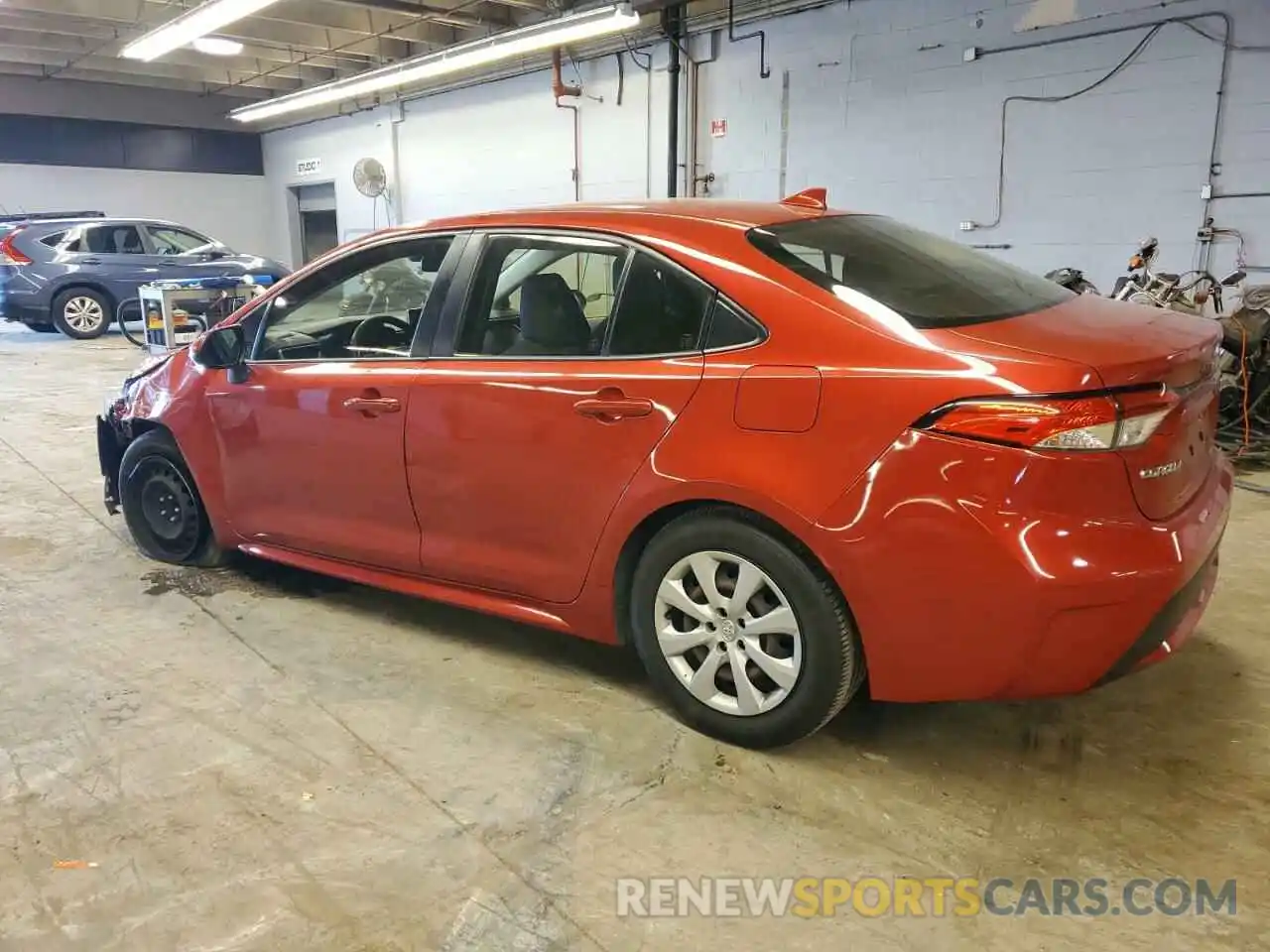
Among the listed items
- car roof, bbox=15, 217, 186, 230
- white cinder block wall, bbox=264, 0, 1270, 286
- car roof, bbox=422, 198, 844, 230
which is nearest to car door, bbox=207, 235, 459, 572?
car roof, bbox=422, 198, 844, 230

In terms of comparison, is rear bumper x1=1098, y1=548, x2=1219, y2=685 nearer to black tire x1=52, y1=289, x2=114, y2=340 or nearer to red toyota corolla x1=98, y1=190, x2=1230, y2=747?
red toyota corolla x1=98, y1=190, x2=1230, y2=747

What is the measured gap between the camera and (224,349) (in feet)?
10.6

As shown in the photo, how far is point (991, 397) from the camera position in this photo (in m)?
1.89

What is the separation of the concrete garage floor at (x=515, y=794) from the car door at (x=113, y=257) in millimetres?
10525

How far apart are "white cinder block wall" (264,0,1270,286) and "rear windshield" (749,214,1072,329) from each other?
4.66 meters

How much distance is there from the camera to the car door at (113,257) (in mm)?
11898

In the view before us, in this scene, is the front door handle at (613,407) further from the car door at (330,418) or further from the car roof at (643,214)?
the car door at (330,418)

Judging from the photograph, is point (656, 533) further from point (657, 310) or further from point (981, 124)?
point (981, 124)

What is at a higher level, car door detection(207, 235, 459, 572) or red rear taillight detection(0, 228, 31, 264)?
red rear taillight detection(0, 228, 31, 264)

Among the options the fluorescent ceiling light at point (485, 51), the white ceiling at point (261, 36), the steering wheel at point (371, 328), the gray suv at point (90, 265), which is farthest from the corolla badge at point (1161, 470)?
the gray suv at point (90, 265)

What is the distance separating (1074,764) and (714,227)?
1582 millimetres

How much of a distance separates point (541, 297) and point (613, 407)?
19.3 inches

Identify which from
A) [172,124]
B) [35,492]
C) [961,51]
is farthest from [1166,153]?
[172,124]

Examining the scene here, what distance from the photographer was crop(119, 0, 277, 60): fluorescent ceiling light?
7.93 metres
